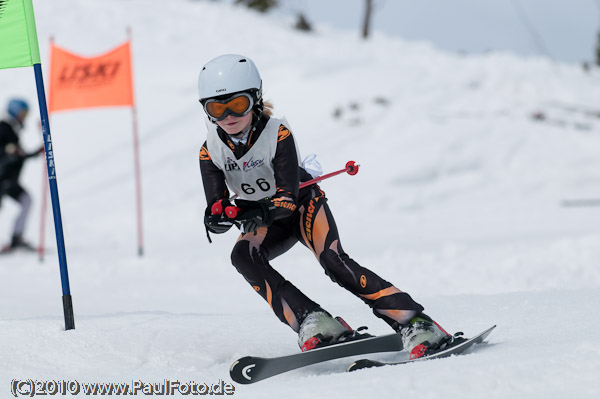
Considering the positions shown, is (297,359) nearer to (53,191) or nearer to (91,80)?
(53,191)

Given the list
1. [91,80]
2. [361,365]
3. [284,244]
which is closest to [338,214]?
[91,80]

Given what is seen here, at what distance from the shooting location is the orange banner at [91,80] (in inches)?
401

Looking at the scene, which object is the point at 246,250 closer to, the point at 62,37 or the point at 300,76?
the point at 300,76

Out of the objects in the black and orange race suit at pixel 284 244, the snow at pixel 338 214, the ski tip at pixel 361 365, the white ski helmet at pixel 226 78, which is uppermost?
the white ski helmet at pixel 226 78

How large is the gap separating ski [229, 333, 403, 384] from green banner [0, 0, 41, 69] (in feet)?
7.73

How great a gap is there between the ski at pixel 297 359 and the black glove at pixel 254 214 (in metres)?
0.65

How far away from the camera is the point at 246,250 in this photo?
389 cm

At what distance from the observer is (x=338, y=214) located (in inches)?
491

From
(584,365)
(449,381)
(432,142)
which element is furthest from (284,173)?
(432,142)

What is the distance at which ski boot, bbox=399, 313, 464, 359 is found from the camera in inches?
142

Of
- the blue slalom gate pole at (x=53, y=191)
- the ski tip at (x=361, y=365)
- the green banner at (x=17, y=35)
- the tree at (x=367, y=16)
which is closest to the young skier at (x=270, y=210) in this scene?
the ski tip at (x=361, y=365)

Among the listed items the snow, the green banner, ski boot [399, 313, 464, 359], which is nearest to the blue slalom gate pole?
the green banner

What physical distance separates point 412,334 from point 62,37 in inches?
766

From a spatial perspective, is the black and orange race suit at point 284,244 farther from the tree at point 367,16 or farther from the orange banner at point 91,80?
the tree at point 367,16
